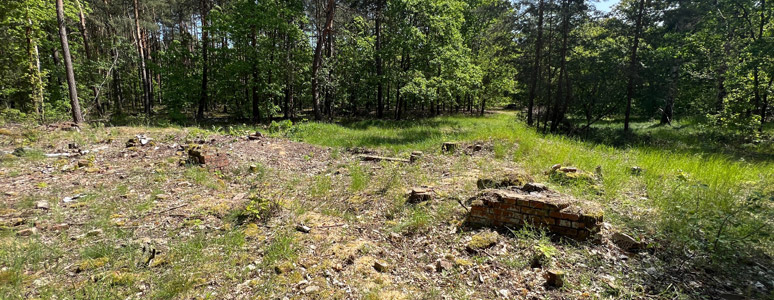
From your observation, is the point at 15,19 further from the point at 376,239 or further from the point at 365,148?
the point at 376,239

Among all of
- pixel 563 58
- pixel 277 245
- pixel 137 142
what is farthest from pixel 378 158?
pixel 563 58

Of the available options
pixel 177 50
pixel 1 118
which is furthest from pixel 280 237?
pixel 177 50

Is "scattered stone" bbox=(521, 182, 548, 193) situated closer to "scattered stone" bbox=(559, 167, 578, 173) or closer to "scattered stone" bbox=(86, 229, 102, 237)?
"scattered stone" bbox=(559, 167, 578, 173)

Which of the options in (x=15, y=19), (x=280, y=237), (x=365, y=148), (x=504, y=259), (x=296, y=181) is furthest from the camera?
(x=15, y=19)

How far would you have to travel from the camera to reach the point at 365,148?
10.1 meters

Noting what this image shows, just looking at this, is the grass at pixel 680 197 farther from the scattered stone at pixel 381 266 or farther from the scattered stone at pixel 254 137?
the scattered stone at pixel 254 137

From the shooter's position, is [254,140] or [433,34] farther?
[433,34]

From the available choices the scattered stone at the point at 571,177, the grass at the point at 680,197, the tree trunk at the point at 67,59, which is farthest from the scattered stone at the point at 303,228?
the tree trunk at the point at 67,59

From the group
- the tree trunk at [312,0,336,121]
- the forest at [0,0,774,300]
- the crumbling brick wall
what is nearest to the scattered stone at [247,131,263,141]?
the forest at [0,0,774,300]

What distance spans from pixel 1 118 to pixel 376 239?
1480 centimetres

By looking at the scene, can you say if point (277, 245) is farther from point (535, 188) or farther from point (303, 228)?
point (535, 188)

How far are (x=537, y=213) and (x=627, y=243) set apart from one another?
95cm

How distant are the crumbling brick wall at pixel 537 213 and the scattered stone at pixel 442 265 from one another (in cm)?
99

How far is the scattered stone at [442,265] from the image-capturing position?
326 cm
